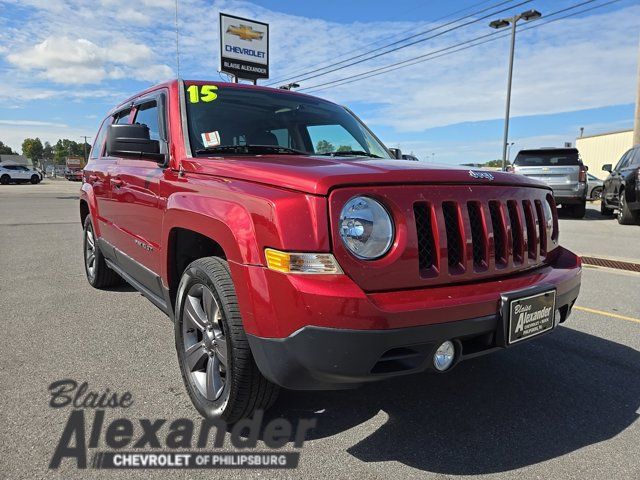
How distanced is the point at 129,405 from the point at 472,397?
6.27ft

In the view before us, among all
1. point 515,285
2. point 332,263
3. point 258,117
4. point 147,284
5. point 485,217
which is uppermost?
point 258,117

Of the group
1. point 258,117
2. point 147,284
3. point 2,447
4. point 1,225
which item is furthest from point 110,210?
point 1,225

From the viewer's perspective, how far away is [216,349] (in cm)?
249

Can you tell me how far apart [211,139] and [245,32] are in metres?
28.4

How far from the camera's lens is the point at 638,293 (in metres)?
5.23

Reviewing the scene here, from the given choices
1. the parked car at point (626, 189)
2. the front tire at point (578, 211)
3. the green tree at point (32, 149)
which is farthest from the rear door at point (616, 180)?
the green tree at point (32, 149)

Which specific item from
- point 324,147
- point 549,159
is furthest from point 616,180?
point 324,147

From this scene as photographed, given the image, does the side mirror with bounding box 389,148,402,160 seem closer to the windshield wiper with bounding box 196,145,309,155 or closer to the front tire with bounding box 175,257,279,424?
the windshield wiper with bounding box 196,145,309,155

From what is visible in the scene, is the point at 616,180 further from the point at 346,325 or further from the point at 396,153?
the point at 346,325

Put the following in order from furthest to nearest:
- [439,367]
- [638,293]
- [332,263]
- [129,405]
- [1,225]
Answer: [1,225]
[638,293]
[129,405]
[439,367]
[332,263]

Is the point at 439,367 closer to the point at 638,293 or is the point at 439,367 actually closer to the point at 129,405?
the point at 129,405

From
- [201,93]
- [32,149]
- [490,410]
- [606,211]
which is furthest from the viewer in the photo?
[32,149]

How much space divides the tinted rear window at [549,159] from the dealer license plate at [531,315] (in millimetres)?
11005

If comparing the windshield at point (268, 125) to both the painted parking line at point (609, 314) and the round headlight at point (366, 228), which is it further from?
the painted parking line at point (609, 314)
